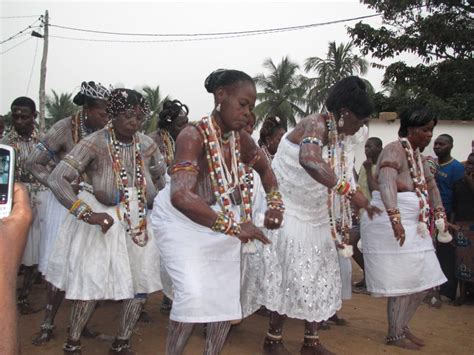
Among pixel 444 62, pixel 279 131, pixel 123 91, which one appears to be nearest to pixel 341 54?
pixel 444 62

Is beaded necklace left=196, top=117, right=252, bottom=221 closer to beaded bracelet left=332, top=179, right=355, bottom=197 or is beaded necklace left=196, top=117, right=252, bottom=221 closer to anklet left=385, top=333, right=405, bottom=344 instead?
beaded bracelet left=332, top=179, right=355, bottom=197

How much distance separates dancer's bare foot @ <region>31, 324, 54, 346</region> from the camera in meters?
4.53

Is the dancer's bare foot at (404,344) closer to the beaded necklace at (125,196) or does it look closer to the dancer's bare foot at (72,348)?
the beaded necklace at (125,196)

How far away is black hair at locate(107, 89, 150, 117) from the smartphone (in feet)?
8.87

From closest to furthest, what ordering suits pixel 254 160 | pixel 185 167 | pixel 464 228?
pixel 185 167
pixel 254 160
pixel 464 228

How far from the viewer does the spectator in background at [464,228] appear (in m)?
6.66

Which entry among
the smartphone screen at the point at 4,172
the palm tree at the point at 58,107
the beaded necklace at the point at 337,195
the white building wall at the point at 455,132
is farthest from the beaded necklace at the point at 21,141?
the palm tree at the point at 58,107

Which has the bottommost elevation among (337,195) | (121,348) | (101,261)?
(121,348)

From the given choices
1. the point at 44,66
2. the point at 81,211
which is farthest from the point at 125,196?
the point at 44,66

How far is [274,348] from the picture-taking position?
173 inches

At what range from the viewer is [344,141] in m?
4.40

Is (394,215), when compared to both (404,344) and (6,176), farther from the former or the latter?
(6,176)

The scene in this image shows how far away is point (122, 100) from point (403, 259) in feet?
8.92

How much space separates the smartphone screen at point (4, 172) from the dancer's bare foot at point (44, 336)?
360 cm
